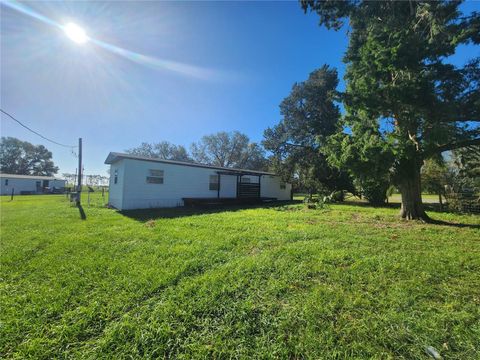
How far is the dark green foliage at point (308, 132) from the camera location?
16725 mm

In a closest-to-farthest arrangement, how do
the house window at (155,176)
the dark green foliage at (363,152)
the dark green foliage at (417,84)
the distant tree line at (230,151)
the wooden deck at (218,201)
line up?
the dark green foliage at (417,84) < the dark green foliage at (363,152) < the house window at (155,176) < the wooden deck at (218,201) < the distant tree line at (230,151)

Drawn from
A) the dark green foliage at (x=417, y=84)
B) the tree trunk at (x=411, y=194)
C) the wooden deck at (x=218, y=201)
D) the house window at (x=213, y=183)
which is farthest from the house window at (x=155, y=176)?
the tree trunk at (x=411, y=194)

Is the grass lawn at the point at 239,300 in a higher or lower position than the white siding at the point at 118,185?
lower

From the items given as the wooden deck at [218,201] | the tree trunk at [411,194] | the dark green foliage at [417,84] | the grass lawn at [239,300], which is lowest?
the grass lawn at [239,300]

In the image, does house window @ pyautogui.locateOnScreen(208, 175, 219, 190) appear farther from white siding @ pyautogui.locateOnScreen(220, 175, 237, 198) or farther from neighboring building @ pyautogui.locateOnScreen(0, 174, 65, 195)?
neighboring building @ pyautogui.locateOnScreen(0, 174, 65, 195)

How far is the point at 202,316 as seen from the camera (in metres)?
2.21

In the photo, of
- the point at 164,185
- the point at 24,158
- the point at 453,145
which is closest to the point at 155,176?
the point at 164,185

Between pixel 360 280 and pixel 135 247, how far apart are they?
4.23 metres

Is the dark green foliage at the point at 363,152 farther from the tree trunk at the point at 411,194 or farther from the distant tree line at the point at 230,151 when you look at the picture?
the distant tree line at the point at 230,151

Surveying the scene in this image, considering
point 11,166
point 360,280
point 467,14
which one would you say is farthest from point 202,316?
point 11,166

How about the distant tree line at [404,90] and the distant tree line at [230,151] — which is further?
the distant tree line at [230,151]

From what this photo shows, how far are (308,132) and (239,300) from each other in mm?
16935

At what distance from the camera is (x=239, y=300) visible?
2457mm

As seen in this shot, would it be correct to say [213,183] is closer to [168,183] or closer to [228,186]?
[228,186]
